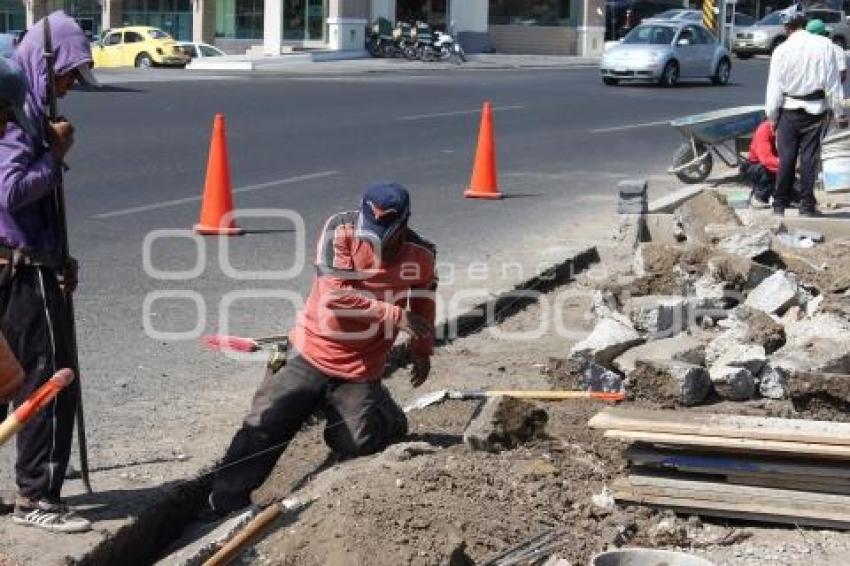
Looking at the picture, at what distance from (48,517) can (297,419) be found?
144 centimetres

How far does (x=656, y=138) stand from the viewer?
2211 centimetres

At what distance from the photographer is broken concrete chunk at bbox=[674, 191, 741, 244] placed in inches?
448

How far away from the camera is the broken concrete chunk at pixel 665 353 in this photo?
23.7ft

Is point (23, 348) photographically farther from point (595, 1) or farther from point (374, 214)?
point (595, 1)

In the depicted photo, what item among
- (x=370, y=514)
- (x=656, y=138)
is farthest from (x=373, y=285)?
(x=656, y=138)

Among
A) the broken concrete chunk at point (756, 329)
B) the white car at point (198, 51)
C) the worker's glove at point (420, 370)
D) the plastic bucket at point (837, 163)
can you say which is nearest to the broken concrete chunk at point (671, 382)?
the broken concrete chunk at point (756, 329)

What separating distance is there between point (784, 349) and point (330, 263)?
8.94ft

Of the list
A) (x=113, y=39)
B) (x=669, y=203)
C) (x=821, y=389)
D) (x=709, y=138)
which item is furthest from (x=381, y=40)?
(x=821, y=389)

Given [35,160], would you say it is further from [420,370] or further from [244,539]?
[420,370]

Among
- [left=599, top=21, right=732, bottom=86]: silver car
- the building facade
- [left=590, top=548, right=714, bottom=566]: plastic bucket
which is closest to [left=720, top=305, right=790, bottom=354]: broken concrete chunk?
[left=590, top=548, right=714, bottom=566]: plastic bucket

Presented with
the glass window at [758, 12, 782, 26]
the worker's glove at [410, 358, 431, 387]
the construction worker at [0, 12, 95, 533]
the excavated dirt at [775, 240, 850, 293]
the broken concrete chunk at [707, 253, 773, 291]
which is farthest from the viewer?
the glass window at [758, 12, 782, 26]

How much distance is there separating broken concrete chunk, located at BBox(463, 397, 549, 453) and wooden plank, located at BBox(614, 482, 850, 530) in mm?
618

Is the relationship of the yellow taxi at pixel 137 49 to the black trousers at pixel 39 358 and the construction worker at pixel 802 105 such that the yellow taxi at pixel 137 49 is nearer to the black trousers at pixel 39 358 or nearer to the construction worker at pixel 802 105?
the construction worker at pixel 802 105

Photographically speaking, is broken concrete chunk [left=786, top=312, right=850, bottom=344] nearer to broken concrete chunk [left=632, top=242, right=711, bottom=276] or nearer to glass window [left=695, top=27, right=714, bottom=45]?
broken concrete chunk [left=632, top=242, right=711, bottom=276]
